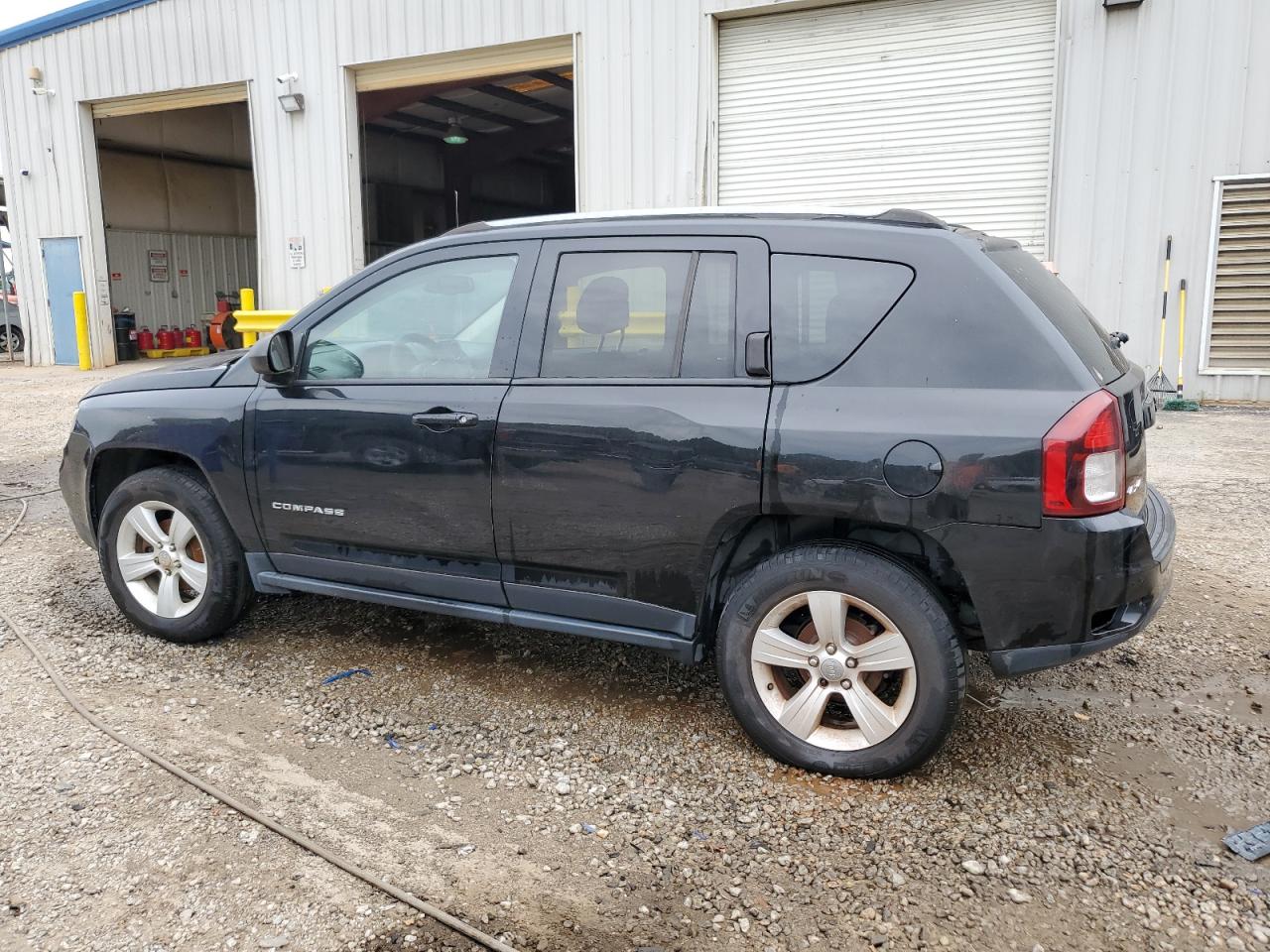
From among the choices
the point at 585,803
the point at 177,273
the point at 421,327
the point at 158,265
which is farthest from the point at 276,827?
the point at 177,273

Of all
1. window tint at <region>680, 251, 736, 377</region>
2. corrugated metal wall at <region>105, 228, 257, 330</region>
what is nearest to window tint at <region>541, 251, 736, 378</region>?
window tint at <region>680, 251, 736, 377</region>

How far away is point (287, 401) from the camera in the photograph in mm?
3971

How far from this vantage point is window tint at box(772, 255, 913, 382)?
3146mm

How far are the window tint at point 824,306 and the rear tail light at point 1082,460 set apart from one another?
66 centimetres

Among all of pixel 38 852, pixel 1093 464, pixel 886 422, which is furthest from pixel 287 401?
pixel 1093 464

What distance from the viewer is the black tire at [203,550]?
418 cm

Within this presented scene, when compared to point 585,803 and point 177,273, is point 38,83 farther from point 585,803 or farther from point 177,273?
point 585,803

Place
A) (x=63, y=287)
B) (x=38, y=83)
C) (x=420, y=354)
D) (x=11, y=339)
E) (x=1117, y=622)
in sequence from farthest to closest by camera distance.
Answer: (x=11, y=339) → (x=63, y=287) → (x=38, y=83) → (x=420, y=354) → (x=1117, y=622)

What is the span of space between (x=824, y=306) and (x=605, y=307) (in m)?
0.78

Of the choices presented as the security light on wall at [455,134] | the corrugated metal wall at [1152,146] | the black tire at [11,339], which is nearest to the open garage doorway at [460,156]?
the security light on wall at [455,134]

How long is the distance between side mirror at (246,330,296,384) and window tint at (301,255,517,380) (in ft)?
0.21

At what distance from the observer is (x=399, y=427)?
371 centimetres

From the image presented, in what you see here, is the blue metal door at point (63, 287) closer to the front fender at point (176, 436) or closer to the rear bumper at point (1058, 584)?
the front fender at point (176, 436)

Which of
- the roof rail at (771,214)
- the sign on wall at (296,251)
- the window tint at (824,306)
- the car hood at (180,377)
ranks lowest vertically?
the car hood at (180,377)
